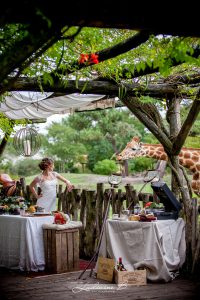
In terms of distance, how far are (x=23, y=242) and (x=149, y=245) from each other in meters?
1.89

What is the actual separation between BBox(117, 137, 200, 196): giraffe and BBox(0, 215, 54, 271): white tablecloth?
2.96 m

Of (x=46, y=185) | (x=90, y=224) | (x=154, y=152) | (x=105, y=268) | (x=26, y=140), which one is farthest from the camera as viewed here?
(x=26, y=140)

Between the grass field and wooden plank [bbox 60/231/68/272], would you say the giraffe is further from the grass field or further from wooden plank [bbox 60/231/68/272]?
the grass field

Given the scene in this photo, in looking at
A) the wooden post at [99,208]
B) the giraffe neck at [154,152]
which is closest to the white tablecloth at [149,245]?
the wooden post at [99,208]

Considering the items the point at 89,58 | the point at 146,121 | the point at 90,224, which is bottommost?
the point at 90,224

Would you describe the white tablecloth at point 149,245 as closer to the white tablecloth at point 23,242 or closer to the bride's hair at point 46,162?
the white tablecloth at point 23,242

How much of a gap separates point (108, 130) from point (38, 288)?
17595mm

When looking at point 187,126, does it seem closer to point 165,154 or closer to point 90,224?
point 90,224

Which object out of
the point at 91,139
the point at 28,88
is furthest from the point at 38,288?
the point at 91,139

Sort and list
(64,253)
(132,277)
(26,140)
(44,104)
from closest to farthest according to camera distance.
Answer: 1. (132,277)
2. (64,253)
3. (44,104)
4. (26,140)

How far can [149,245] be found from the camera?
604cm

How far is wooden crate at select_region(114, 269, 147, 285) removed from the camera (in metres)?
5.95

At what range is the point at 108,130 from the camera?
76.2 ft

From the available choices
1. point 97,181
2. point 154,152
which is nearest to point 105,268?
point 154,152
